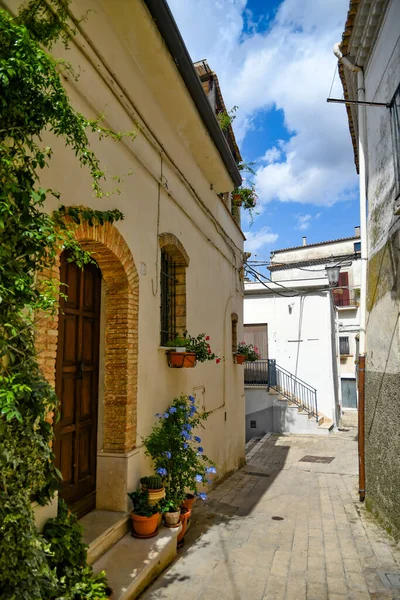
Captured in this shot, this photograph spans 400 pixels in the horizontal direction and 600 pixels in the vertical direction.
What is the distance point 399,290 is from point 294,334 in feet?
40.8

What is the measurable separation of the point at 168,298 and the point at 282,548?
3.62 metres

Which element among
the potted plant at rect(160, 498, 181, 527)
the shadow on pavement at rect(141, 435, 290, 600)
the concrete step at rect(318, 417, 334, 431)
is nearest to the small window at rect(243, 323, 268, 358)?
the concrete step at rect(318, 417, 334, 431)

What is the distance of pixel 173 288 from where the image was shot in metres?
6.53

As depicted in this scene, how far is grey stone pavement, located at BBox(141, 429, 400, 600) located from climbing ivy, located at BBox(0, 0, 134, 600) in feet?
4.50

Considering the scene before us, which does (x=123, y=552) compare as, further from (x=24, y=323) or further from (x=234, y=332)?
(x=234, y=332)

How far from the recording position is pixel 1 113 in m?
2.59

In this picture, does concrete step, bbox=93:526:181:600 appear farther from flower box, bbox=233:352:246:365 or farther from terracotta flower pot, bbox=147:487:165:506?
flower box, bbox=233:352:246:365

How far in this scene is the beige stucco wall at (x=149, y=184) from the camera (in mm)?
4055

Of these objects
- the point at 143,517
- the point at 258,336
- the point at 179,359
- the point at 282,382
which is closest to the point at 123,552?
the point at 143,517

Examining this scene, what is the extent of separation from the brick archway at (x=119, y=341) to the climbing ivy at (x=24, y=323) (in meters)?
1.41

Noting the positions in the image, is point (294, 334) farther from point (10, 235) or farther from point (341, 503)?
point (10, 235)

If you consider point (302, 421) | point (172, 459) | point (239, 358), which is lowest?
point (302, 421)

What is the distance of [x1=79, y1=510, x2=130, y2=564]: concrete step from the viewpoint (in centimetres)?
358

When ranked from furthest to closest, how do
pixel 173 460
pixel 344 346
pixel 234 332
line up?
pixel 344 346, pixel 234 332, pixel 173 460
